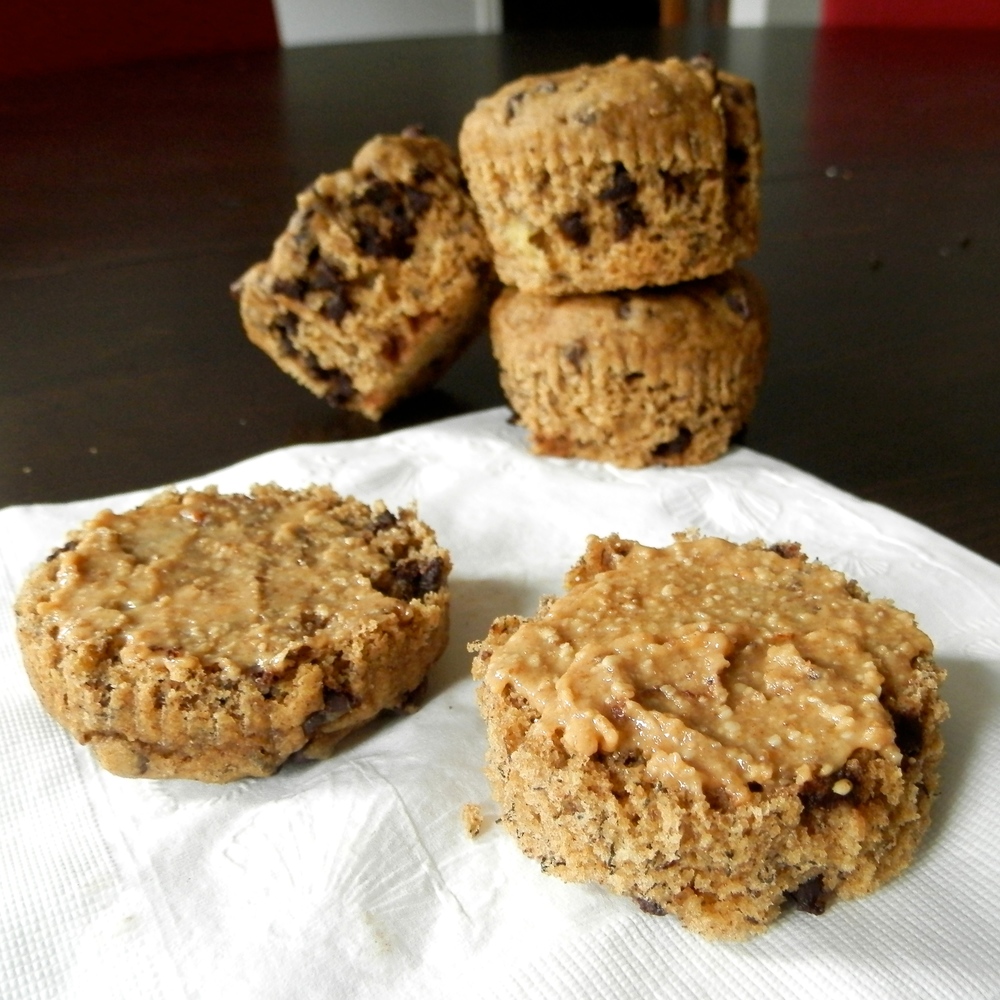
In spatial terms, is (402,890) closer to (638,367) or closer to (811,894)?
(811,894)

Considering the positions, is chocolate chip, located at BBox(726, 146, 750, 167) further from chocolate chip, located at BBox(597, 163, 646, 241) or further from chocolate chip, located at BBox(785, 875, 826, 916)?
chocolate chip, located at BBox(785, 875, 826, 916)

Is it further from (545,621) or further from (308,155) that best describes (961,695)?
(308,155)

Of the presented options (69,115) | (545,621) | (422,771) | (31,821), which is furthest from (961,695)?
(69,115)

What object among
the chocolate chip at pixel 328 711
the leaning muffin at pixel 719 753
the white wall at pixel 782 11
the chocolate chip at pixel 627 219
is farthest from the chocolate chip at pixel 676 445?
the white wall at pixel 782 11

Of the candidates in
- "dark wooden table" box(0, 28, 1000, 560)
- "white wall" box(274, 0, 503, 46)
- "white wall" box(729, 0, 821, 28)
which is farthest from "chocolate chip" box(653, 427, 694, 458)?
"white wall" box(729, 0, 821, 28)

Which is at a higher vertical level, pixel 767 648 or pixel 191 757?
pixel 767 648

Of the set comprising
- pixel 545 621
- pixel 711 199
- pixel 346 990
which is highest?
pixel 711 199

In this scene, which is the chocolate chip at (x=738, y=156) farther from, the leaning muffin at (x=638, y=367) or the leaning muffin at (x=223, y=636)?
the leaning muffin at (x=223, y=636)
